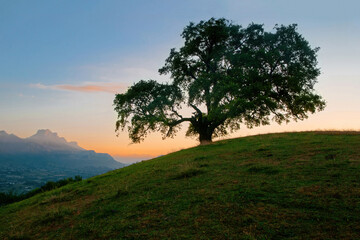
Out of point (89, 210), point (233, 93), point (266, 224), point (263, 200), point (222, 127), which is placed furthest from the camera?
point (222, 127)

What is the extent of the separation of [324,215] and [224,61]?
977 inches

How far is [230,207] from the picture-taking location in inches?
273

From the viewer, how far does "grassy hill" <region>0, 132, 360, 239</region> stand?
5535mm

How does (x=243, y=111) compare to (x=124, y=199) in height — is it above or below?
above

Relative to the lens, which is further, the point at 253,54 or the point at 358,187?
the point at 253,54

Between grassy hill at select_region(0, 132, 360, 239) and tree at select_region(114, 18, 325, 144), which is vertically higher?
tree at select_region(114, 18, 325, 144)

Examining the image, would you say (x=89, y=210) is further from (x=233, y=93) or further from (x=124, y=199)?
(x=233, y=93)

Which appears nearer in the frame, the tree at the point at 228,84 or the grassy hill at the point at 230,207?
the grassy hill at the point at 230,207

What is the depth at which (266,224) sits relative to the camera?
5.64 meters

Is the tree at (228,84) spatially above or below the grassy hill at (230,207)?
above

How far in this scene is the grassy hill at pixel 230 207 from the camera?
5.54 metres

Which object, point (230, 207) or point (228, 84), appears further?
point (228, 84)

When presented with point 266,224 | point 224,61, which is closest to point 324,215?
point 266,224

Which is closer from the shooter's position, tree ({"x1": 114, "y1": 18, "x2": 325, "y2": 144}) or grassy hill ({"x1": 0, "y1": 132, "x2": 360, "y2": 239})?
grassy hill ({"x1": 0, "y1": 132, "x2": 360, "y2": 239})
